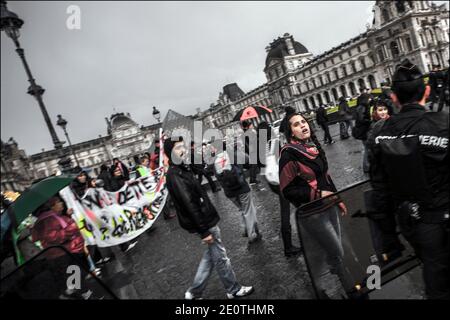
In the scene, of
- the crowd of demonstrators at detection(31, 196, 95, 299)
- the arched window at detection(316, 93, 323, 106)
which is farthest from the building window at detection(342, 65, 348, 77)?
the crowd of demonstrators at detection(31, 196, 95, 299)

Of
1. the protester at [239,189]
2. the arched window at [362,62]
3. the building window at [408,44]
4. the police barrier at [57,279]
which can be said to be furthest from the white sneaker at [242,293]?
the arched window at [362,62]

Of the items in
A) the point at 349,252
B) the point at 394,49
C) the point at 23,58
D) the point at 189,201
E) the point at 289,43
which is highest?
the point at 289,43

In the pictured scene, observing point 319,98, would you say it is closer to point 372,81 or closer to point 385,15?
point 372,81

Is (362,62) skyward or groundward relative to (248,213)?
skyward

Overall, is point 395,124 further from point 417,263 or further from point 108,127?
point 108,127

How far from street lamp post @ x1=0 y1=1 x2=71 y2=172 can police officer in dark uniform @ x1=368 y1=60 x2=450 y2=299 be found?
10788 millimetres

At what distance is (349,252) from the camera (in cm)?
243

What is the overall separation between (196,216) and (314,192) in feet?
4.11

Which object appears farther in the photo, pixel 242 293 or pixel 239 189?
pixel 239 189

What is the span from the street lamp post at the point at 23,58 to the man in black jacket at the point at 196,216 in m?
8.66

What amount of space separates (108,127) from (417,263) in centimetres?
10801

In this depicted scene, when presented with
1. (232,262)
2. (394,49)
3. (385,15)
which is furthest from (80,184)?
(385,15)

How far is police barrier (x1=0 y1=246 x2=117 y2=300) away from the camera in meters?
2.13

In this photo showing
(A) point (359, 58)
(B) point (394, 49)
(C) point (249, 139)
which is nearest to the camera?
(C) point (249, 139)
